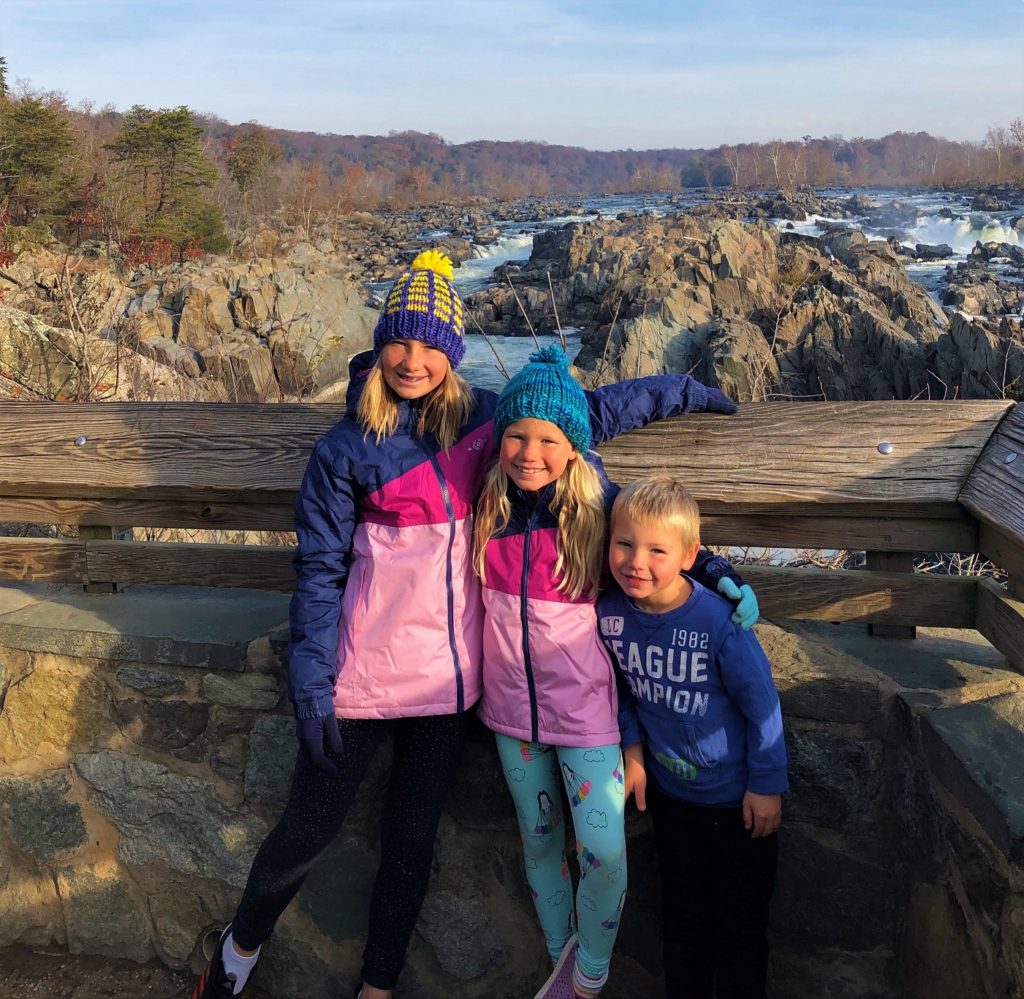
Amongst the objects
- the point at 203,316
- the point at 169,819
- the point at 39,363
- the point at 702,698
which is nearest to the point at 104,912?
the point at 169,819

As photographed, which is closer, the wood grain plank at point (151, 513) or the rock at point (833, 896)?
the rock at point (833, 896)

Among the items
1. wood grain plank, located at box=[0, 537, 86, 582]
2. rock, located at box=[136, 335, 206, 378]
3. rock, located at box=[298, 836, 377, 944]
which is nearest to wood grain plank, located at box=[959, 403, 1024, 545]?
rock, located at box=[298, 836, 377, 944]

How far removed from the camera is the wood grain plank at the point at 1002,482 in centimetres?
176

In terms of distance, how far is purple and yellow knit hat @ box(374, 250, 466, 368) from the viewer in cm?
203

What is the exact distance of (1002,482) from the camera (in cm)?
185

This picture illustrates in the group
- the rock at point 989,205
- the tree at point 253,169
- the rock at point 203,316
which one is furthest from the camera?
the rock at point 989,205

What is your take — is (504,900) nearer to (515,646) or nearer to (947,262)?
(515,646)

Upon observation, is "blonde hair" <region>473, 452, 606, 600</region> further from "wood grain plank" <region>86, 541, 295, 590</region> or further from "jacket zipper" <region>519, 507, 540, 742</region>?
"wood grain plank" <region>86, 541, 295, 590</region>

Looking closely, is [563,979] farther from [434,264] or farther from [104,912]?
[434,264]

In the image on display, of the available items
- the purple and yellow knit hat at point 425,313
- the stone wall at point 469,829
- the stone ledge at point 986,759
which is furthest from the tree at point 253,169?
the stone ledge at point 986,759

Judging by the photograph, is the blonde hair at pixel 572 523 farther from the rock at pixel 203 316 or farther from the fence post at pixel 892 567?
the rock at pixel 203 316

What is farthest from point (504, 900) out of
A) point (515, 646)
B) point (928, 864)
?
point (928, 864)

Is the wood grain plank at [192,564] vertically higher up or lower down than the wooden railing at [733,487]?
lower down

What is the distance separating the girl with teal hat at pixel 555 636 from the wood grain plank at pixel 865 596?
30 centimetres
